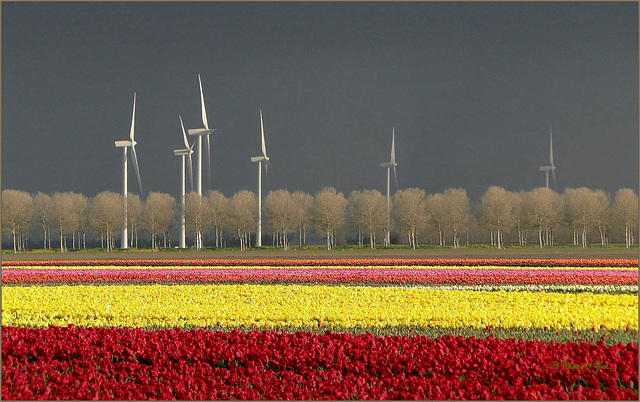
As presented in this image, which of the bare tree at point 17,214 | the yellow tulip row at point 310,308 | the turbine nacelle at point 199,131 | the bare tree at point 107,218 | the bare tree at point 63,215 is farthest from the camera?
the bare tree at point 63,215

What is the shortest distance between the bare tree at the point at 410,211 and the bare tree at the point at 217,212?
91.6 feet

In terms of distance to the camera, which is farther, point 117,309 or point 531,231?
point 531,231

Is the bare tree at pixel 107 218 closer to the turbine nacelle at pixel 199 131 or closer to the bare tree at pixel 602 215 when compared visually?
the turbine nacelle at pixel 199 131

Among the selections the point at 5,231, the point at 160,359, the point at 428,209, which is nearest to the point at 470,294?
the point at 160,359

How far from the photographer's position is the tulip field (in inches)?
307

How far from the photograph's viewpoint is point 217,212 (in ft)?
320

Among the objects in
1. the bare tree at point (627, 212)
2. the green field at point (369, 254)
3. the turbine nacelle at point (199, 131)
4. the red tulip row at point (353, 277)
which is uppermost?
the turbine nacelle at point (199, 131)

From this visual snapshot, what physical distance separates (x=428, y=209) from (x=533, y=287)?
77.7m

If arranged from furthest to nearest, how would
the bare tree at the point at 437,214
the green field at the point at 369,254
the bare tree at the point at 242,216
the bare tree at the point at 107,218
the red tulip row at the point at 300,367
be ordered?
1. the bare tree at the point at 107,218
2. the bare tree at the point at 437,214
3. the bare tree at the point at 242,216
4. the green field at the point at 369,254
5. the red tulip row at the point at 300,367

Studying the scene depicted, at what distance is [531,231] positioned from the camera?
318 ft

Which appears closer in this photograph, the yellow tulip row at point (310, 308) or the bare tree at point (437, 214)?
the yellow tulip row at point (310, 308)

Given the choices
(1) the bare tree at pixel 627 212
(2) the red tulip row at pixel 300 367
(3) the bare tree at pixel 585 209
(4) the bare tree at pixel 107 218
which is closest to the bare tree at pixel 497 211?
(3) the bare tree at pixel 585 209

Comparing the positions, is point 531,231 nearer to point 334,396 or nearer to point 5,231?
point 5,231

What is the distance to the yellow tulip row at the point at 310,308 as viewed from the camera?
14170 mm
